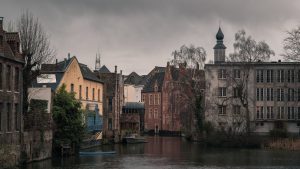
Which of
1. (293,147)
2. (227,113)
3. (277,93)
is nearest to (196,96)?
(227,113)

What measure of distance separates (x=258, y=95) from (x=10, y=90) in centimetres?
5174

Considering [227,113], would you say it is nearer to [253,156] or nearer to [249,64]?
[249,64]

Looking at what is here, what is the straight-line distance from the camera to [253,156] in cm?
5809

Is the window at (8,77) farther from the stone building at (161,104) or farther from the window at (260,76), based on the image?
the stone building at (161,104)

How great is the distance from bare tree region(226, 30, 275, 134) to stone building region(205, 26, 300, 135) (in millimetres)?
426

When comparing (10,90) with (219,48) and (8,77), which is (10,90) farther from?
(219,48)

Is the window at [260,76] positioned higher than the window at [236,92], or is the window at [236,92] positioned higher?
the window at [260,76]

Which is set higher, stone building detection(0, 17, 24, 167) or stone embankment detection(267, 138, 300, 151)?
stone building detection(0, 17, 24, 167)

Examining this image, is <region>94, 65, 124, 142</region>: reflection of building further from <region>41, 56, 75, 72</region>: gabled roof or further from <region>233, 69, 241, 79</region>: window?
<region>233, 69, 241, 79</region>: window

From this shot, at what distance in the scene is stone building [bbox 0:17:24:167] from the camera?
42594 mm

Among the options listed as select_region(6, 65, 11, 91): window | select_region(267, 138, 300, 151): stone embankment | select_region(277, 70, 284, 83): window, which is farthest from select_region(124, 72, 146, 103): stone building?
select_region(6, 65, 11, 91): window

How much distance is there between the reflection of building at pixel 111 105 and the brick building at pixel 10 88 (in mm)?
35940

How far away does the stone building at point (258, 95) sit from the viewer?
86500mm

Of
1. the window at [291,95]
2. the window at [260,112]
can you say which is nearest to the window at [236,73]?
the window at [260,112]
